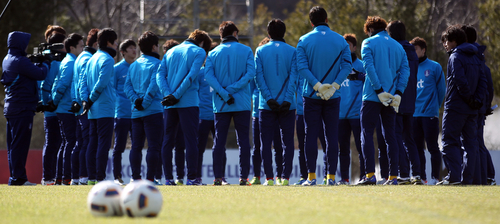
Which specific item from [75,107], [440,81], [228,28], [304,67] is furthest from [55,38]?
[440,81]

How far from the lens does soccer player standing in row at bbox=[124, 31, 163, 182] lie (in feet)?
26.1

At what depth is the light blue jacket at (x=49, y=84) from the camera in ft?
29.6

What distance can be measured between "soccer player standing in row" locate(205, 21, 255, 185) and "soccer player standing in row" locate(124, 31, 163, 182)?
0.78 meters

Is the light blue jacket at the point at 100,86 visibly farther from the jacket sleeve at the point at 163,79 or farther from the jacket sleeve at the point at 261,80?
the jacket sleeve at the point at 261,80

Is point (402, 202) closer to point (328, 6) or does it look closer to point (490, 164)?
point (490, 164)

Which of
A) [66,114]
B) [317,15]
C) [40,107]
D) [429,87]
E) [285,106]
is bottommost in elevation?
[66,114]

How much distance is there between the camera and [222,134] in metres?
7.72

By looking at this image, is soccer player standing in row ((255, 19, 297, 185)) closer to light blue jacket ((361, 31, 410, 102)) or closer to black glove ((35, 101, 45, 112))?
light blue jacket ((361, 31, 410, 102))

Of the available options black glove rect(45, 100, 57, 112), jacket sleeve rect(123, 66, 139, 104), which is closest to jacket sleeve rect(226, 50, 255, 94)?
jacket sleeve rect(123, 66, 139, 104)

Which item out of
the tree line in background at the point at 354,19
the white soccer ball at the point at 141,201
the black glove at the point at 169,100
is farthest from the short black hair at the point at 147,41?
the tree line in background at the point at 354,19

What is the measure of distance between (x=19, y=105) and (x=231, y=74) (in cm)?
285

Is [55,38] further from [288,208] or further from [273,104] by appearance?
[288,208]

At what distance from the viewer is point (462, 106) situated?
7352mm

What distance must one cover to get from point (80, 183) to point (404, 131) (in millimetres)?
4443
